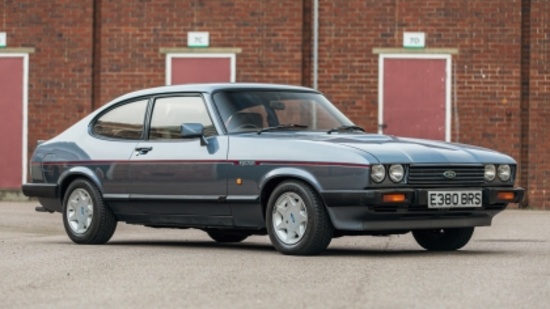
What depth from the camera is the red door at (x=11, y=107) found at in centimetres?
2530

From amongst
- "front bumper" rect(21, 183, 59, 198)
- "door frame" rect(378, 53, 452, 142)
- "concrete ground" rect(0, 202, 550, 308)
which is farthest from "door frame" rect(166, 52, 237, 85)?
"front bumper" rect(21, 183, 59, 198)

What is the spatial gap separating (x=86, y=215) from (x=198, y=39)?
39.5 ft

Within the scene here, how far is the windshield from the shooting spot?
1178cm

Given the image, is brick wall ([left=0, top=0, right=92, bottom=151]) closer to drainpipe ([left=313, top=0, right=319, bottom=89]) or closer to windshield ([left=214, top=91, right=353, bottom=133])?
drainpipe ([left=313, top=0, right=319, bottom=89])

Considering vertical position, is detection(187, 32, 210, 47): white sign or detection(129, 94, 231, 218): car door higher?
detection(187, 32, 210, 47): white sign

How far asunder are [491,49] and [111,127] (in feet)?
40.9

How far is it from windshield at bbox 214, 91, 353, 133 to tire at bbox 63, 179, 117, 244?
1.57 metres

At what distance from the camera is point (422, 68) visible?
24.3m

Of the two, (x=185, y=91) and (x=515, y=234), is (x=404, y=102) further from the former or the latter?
(x=185, y=91)

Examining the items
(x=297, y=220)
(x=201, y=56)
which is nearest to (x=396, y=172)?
(x=297, y=220)

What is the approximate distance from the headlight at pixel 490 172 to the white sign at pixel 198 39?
1375 centimetres

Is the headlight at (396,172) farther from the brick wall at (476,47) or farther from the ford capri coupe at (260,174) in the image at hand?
the brick wall at (476,47)

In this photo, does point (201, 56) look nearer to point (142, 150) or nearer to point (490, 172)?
point (142, 150)

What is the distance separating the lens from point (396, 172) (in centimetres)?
1058
